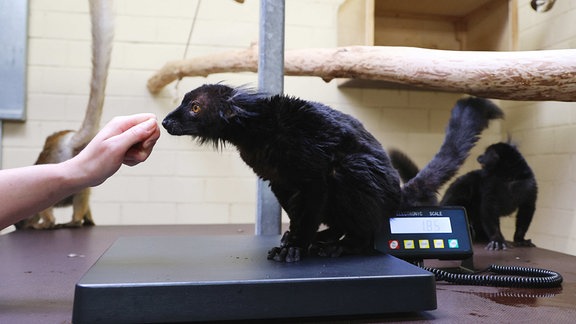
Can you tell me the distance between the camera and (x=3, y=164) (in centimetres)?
230

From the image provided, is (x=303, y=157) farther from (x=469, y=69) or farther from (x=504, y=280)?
(x=469, y=69)

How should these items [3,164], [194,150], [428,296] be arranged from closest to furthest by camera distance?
[428,296] < [3,164] < [194,150]

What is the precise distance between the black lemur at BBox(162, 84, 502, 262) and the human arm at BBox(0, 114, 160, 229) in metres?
0.19

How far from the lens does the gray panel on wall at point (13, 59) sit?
7.39 feet

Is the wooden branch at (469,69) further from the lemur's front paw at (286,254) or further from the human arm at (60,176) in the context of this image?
the human arm at (60,176)

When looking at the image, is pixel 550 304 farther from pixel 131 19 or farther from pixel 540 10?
pixel 131 19

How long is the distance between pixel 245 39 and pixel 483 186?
1412 mm

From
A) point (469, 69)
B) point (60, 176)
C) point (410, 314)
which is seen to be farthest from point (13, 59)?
point (410, 314)

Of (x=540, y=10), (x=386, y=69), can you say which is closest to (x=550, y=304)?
(x=386, y=69)

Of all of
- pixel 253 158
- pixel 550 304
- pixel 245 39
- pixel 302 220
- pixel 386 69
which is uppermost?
pixel 245 39

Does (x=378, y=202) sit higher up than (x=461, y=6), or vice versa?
(x=461, y=6)

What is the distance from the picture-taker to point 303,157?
83cm

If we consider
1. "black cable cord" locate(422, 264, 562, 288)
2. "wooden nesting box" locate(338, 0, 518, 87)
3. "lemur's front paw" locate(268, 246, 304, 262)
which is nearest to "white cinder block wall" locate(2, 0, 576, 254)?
"wooden nesting box" locate(338, 0, 518, 87)

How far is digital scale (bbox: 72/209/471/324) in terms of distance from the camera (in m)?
0.57
